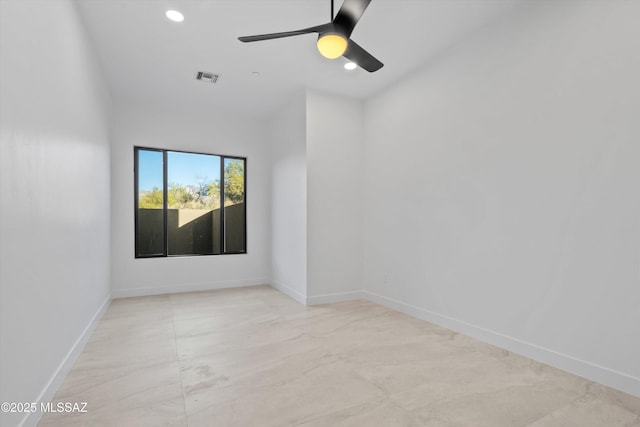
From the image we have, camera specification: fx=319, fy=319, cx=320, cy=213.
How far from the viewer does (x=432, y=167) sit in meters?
3.62

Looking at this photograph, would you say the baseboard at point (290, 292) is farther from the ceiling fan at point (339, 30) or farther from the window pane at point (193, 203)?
the ceiling fan at point (339, 30)

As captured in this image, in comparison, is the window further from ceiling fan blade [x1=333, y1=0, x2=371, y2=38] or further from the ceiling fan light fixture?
ceiling fan blade [x1=333, y1=0, x2=371, y2=38]

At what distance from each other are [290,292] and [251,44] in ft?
10.9

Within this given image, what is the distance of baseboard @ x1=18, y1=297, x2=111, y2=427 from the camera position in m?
1.68

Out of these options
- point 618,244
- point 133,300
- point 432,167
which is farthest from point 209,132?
point 618,244

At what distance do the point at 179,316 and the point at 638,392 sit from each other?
4.13 metres

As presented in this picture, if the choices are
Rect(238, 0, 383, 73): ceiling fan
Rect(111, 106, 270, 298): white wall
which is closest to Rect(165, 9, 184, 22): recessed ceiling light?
Rect(238, 0, 383, 73): ceiling fan

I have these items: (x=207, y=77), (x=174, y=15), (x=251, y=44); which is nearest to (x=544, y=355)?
(x=251, y=44)

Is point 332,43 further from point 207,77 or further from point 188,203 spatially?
point 188,203

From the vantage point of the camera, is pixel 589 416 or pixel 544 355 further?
pixel 544 355

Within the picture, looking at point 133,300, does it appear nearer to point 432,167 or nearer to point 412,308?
point 412,308

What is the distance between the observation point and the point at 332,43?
89.5 inches

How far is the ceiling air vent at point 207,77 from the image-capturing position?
397cm

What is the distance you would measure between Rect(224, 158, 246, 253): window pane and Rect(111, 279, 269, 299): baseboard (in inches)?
23.0
